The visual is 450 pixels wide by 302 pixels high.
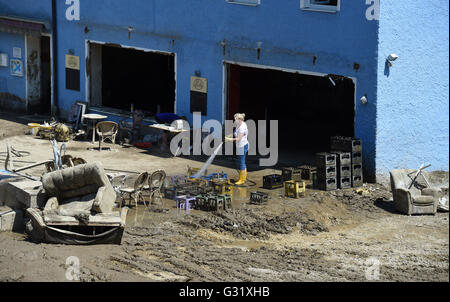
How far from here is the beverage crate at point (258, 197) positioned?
17.3 meters

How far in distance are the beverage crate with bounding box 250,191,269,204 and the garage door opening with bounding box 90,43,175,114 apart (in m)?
9.93

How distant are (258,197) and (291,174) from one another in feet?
5.82

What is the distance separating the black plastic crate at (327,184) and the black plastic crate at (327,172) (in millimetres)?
76

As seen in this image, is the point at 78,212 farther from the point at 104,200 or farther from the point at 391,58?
the point at 391,58

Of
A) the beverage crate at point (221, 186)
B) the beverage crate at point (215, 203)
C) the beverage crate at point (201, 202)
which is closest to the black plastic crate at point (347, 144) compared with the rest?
the beverage crate at point (221, 186)

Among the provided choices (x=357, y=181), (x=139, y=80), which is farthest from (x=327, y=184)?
(x=139, y=80)

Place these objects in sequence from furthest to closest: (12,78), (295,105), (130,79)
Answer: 1. (130,79)
2. (295,105)
3. (12,78)

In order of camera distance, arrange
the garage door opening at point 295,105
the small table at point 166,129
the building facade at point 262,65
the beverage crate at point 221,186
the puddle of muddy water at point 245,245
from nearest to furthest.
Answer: the puddle of muddy water at point 245,245 < the beverage crate at point 221,186 < the building facade at point 262,65 < the small table at point 166,129 < the garage door opening at point 295,105

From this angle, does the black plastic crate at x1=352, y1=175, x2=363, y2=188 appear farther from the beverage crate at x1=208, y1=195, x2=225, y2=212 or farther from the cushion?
the beverage crate at x1=208, y1=195, x2=225, y2=212

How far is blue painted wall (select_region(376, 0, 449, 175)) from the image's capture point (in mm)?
18875

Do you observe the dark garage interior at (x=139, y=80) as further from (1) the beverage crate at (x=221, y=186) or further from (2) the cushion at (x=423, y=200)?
(2) the cushion at (x=423, y=200)

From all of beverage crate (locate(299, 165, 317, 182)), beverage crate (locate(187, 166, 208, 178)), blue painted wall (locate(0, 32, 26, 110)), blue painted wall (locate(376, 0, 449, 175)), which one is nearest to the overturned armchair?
beverage crate (locate(187, 166, 208, 178))

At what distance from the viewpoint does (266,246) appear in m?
14.9

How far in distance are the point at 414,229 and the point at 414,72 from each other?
4791mm
